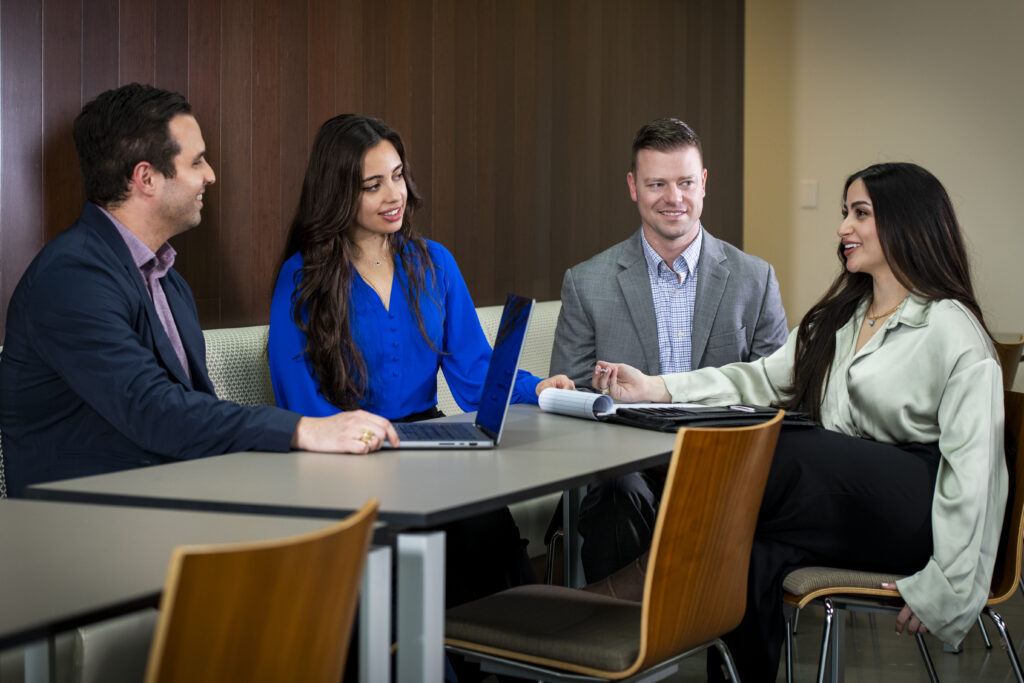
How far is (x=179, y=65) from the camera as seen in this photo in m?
3.05

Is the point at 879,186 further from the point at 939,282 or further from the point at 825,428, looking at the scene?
the point at 825,428

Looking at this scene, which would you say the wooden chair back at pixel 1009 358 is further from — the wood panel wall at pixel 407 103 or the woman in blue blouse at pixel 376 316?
the wood panel wall at pixel 407 103

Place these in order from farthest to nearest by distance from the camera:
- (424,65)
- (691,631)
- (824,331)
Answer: (424,65) → (824,331) → (691,631)

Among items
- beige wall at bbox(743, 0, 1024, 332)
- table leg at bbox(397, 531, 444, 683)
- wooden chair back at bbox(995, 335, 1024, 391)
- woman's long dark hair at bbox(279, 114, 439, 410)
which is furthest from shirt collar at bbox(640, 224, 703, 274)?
beige wall at bbox(743, 0, 1024, 332)

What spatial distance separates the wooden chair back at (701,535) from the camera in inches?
71.7

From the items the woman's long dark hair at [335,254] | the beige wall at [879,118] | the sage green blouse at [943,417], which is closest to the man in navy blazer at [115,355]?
the woman's long dark hair at [335,254]

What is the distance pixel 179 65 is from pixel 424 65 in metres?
1.09

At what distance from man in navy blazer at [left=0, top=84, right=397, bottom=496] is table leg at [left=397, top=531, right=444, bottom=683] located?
0.54m

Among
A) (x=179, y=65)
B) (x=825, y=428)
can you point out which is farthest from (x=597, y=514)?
(x=179, y=65)

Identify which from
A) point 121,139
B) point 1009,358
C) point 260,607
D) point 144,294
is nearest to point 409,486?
point 260,607

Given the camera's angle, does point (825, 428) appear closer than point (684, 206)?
Yes

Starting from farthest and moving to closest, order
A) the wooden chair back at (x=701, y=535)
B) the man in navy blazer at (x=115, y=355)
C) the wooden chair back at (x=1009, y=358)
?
the wooden chair back at (x=1009, y=358), the man in navy blazer at (x=115, y=355), the wooden chair back at (x=701, y=535)

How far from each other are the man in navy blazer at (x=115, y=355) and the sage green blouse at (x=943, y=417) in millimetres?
1101

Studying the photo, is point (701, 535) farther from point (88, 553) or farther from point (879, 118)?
point (879, 118)
